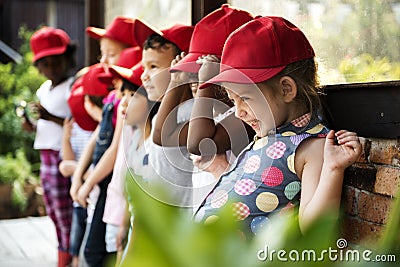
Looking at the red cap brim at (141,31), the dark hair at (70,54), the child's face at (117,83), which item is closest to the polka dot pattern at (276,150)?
the red cap brim at (141,31)

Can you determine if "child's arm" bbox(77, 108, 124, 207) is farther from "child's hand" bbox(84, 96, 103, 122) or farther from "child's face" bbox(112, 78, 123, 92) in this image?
"child's hand" bbox(84, 96, 103, 122)

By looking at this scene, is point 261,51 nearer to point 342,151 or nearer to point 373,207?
point 342,151

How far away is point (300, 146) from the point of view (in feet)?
5.90

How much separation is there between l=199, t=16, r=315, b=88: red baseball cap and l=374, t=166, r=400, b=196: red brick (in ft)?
1.19

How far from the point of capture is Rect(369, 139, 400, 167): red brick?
1.82 metres

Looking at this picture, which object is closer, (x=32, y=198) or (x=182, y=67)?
(x=182, y=67)

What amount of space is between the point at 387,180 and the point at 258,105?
40 centimetres

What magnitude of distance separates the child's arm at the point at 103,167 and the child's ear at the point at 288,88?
1375 mm

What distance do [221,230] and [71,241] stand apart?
3.60m

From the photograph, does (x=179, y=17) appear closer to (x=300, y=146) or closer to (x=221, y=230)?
(x=300, y=146)

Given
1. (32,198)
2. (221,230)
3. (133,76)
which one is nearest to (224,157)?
(133,76)

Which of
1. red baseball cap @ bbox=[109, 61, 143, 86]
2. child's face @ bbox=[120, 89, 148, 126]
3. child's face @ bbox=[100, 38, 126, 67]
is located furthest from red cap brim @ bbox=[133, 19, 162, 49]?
child's face @ bbox=[100, 38, 126, 67]

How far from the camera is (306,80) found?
6.18ft

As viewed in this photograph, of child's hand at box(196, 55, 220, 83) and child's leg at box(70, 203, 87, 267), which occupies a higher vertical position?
child's hand at box(196, 55, 220, 83)
